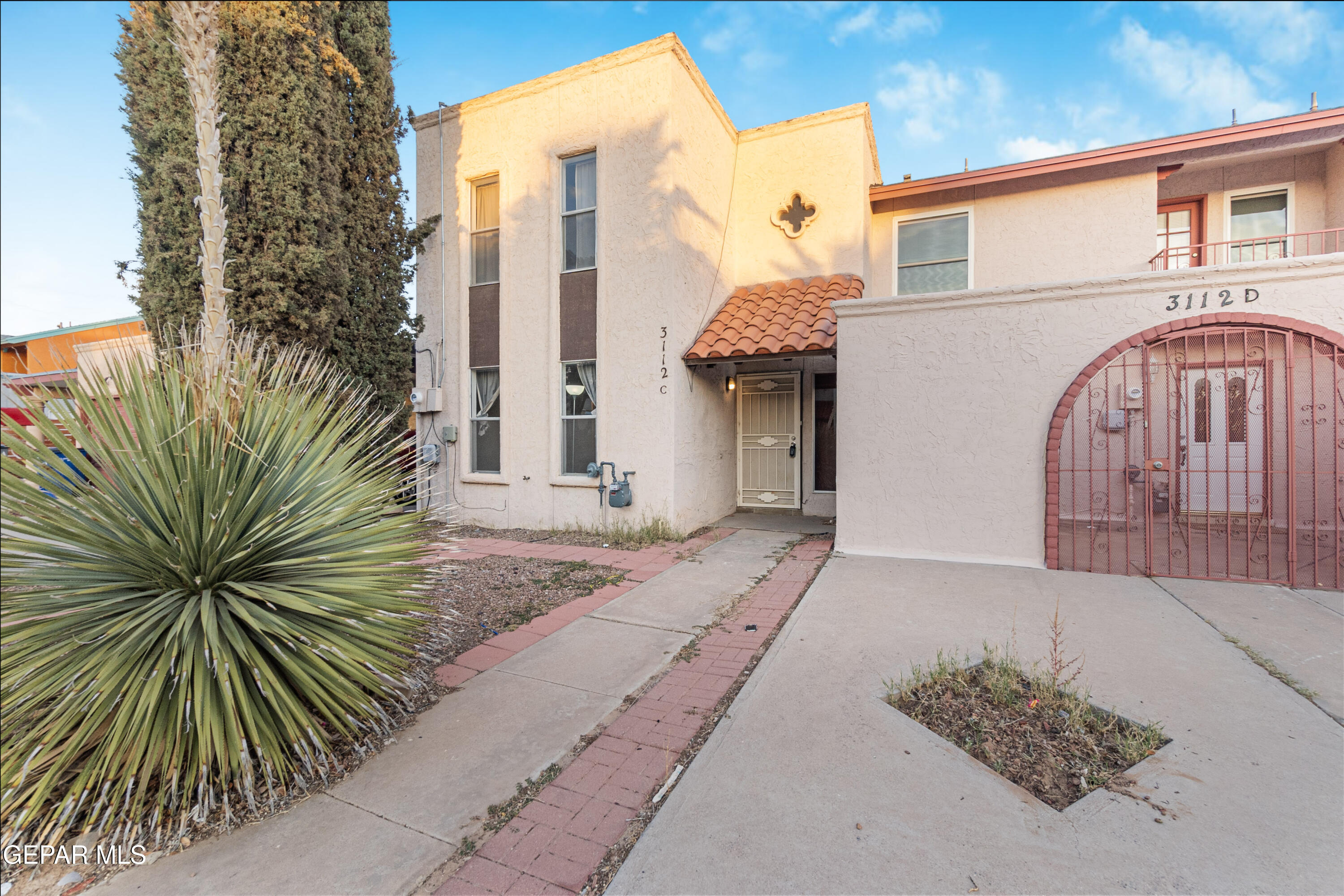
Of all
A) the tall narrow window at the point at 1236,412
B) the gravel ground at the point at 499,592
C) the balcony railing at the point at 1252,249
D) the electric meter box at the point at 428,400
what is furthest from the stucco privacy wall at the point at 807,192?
the gravel ground at the point at 499,592

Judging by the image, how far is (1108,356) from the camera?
19.2ft

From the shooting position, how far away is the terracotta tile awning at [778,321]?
7727mm

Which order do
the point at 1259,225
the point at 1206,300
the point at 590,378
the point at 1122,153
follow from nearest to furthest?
the point at 1206,300 < the point at 590,378 < the point at 1122,153 < the point at 1259,225

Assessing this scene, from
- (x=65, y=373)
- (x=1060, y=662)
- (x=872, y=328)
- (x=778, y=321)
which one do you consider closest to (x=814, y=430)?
(x=778, y=321)

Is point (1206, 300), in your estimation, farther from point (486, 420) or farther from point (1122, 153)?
point (486, 420)

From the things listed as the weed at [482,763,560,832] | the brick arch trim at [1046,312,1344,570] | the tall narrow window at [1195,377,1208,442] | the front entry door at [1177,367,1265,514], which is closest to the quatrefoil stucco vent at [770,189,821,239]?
the brick arch trim at [1046,312,1344,570]

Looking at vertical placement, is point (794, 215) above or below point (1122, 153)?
below

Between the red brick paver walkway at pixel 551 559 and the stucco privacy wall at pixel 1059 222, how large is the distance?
22.0ft

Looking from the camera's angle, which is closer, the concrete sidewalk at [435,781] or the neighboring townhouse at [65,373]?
the concrete sidewalk at [435,781]

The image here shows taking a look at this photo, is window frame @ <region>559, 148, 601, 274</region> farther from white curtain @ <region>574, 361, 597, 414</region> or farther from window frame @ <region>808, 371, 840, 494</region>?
window frame @ <region>808, 371, 840, 494</region>

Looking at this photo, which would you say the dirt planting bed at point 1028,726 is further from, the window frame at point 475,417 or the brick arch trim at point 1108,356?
the window frame at point 475,417

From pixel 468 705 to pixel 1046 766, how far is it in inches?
120

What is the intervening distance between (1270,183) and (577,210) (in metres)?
11.0

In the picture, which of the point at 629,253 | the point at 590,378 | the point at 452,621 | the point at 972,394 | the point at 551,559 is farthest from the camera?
the point at 590,378
